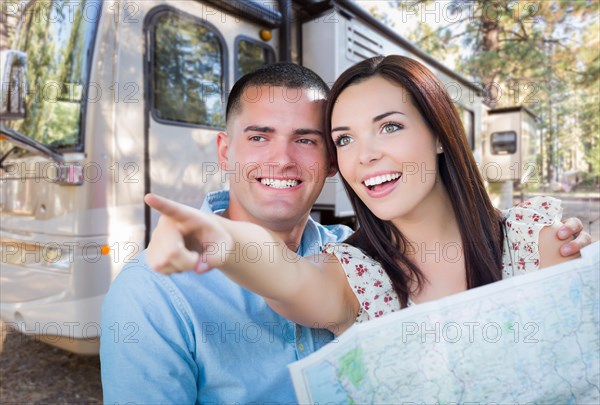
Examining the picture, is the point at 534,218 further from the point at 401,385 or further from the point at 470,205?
the point at 401,385

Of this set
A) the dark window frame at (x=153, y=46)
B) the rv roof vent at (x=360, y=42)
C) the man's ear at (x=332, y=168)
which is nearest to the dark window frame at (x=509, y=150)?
the rv roof vent at (x=360, y=42)

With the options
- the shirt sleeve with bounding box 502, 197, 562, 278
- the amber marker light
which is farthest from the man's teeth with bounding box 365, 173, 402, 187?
the amber marker light

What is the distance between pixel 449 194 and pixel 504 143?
21.7 feet

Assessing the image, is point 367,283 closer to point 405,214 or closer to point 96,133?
point 405,214

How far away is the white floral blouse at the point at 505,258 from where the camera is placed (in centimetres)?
118

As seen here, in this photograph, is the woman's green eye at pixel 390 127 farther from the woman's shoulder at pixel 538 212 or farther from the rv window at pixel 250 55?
the rv window at pixel 250 55

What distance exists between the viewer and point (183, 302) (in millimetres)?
1189

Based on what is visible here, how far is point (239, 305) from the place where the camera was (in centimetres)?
126

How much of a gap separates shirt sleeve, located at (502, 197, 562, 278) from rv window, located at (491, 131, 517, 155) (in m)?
6.40

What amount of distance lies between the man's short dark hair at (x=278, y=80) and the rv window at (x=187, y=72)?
102 cm

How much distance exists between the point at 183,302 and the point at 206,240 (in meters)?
0.53

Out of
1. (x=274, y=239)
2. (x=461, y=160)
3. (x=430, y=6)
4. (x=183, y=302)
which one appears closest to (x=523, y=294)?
(x=461, y=160)

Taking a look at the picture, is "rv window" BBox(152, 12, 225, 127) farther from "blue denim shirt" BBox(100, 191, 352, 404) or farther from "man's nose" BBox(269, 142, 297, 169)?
"blue denim shirt" BBox(100, 191, 352, 404)

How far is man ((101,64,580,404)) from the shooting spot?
1.13 m
